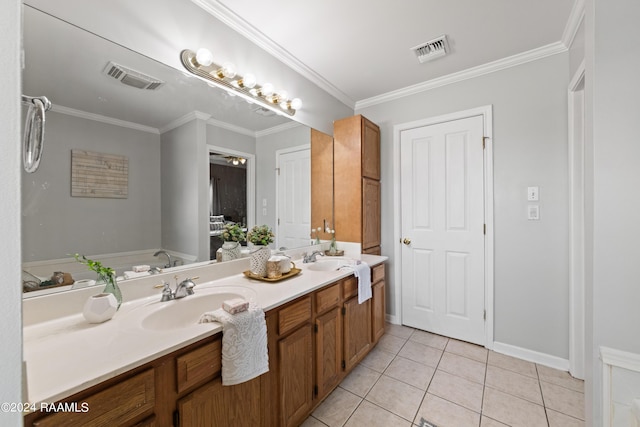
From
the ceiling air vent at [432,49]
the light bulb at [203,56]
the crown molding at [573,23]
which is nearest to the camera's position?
the light bulb at [203,56]

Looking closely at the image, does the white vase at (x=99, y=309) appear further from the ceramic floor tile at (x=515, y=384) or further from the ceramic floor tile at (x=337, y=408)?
the ceramic floor tile at (x=515, y=384)

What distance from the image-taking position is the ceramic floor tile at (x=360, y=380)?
1810 millimetres

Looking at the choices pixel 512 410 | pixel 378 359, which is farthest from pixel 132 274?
pixel 512 410

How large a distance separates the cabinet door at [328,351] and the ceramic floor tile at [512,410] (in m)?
0.95

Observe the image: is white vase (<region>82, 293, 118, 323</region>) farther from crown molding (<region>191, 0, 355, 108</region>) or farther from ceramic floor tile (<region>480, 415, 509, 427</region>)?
ceramic floor tile (<region>480, 415, 509, 427</region>)

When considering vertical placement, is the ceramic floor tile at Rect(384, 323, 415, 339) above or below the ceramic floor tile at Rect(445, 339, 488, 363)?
above

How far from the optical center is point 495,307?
229 centimetres

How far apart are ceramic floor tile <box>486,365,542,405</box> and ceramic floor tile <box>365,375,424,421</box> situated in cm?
59

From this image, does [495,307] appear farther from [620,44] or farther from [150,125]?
[150,125]

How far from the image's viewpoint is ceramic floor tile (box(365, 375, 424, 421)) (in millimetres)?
1631

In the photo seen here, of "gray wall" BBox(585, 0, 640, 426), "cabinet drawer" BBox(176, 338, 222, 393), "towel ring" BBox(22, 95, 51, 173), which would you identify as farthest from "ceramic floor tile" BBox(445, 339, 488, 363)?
"towel ring" BBox(22, 95, 51, 173)

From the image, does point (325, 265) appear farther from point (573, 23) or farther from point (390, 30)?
point (573, 23)

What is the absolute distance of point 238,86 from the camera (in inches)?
70.7

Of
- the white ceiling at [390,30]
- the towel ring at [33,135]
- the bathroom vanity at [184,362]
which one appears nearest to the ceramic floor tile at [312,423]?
the bathroom vanity at [184,362]
